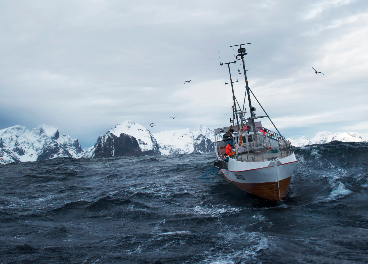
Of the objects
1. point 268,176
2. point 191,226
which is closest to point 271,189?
point 268,176

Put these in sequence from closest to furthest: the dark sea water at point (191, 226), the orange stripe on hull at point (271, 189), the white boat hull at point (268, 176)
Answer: the dark sea water at point (191, 226)
the white boat hull at point (268, 176)
the orange stripe on hull at point (271, 189)

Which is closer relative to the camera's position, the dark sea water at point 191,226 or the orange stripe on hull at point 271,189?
the dark sea water at point 191,226

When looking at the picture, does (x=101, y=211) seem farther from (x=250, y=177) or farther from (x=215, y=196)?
(x=250, y=177)

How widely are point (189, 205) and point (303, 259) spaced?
35.7 ft

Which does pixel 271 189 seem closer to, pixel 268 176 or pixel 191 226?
pixel 268 176

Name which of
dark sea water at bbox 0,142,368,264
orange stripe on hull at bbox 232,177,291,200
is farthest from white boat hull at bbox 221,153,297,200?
dark sea water at bbox 0,142,368,264

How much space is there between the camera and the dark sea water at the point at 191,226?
33.0ft

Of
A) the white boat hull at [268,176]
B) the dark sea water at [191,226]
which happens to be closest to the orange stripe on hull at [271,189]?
the white boat hull at [268,176]

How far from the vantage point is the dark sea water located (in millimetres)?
10062

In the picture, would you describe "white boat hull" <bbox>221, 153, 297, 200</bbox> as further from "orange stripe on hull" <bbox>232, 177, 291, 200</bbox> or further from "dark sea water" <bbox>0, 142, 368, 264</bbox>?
"dark sea water" <bbox>0, 142, 368, 264</bbox>

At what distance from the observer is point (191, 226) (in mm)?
14039

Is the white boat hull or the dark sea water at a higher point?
the white boat hull

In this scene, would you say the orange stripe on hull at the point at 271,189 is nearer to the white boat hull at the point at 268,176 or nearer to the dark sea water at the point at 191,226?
the white boat hull at the point at 268,176

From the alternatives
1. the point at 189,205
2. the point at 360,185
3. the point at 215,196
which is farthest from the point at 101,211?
the point at 360,185
